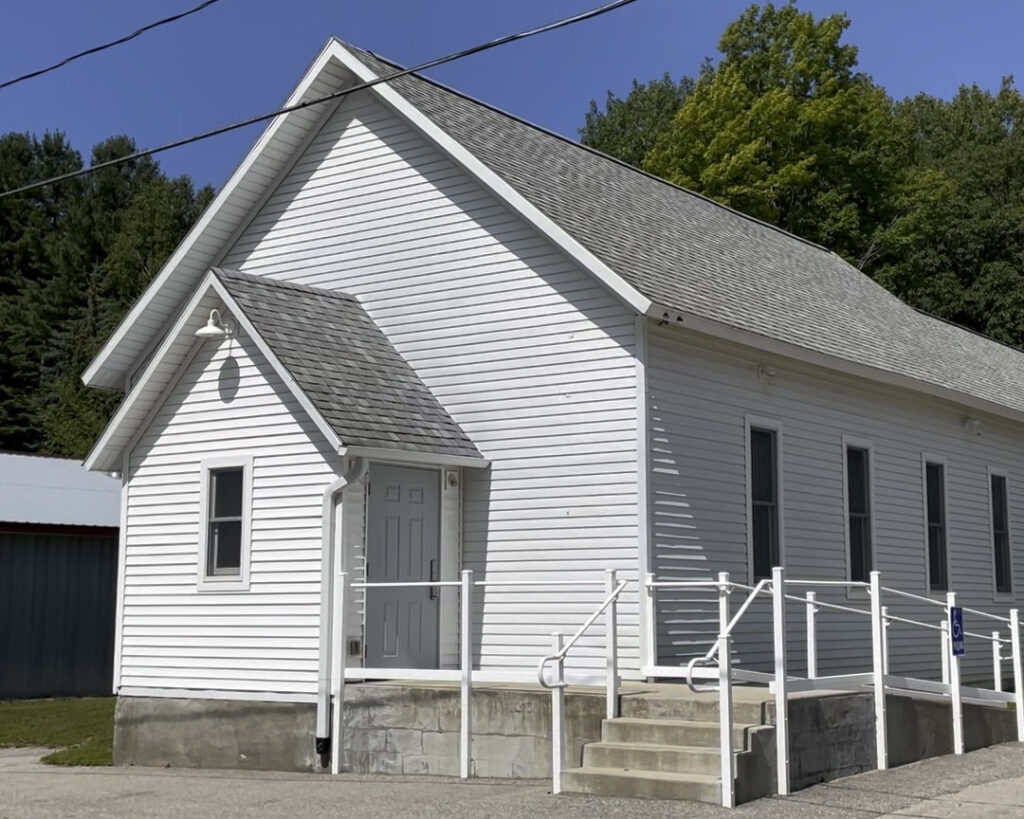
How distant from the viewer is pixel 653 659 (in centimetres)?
1391

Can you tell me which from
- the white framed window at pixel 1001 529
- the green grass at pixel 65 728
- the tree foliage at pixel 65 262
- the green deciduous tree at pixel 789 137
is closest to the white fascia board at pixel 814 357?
the white framed window at pixel 1001 529

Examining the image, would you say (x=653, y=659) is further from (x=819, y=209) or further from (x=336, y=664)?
(x=819, y=209)

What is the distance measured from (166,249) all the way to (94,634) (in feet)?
109

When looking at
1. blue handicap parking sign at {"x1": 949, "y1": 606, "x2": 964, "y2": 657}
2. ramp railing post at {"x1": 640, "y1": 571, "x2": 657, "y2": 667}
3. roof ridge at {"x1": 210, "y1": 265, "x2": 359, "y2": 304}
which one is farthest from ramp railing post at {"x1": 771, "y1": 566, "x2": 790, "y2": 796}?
roof ridge at {"x1": 210, "y1": 265, "x2": 359, "y2": 304}

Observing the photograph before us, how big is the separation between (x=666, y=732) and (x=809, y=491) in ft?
20.2

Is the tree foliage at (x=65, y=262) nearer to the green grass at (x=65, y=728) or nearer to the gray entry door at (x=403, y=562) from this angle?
the green grass at (x=65, y=728)

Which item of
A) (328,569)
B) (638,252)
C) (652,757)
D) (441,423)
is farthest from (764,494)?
(652,757)

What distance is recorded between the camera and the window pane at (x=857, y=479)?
59.5ft

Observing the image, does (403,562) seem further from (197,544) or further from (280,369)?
(280,369)

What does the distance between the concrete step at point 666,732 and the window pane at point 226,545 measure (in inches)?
194

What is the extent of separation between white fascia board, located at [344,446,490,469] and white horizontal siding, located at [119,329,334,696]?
22.7 inches

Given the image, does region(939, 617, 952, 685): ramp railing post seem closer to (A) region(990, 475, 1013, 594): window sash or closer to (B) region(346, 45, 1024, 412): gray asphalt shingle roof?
(B) region(346, 45, 1024, 412): gray asphalt shingle roof

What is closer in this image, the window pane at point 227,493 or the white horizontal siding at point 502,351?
the white horizontal siding at point 502,351

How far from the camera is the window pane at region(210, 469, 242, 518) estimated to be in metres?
15.0
